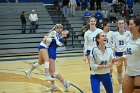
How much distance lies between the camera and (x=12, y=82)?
→ 9.52 meters

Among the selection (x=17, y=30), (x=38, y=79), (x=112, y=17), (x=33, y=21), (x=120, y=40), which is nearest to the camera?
(x=120, y=40)

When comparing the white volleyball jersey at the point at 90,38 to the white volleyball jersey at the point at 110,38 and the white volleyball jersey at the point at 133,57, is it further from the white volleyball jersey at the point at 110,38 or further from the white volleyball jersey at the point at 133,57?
the white volleyball jersey at the point at 133,57

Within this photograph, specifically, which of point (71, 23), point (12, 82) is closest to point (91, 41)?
point (12, 82)

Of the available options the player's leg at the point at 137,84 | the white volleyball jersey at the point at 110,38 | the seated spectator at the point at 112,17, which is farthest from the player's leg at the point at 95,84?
the seated spectator at the point at 112,17

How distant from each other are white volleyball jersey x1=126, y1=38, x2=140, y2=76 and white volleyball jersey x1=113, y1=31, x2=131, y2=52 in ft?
10.3

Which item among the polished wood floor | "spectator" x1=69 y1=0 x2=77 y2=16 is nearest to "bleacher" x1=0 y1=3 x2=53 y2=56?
"spectator" x1=69 y1=0 x2=77 y2=16

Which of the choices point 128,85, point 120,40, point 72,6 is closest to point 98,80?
point 128,85

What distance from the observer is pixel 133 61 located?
16.2 ft

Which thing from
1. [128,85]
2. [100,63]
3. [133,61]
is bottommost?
[128,85]

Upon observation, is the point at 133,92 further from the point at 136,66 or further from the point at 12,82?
the point at 12,82

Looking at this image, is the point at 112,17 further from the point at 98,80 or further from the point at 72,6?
the point at 98,80

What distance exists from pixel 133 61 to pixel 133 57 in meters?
0.07

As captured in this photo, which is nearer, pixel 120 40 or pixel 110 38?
pixel 120 40

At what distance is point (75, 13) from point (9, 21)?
16.7 ft
